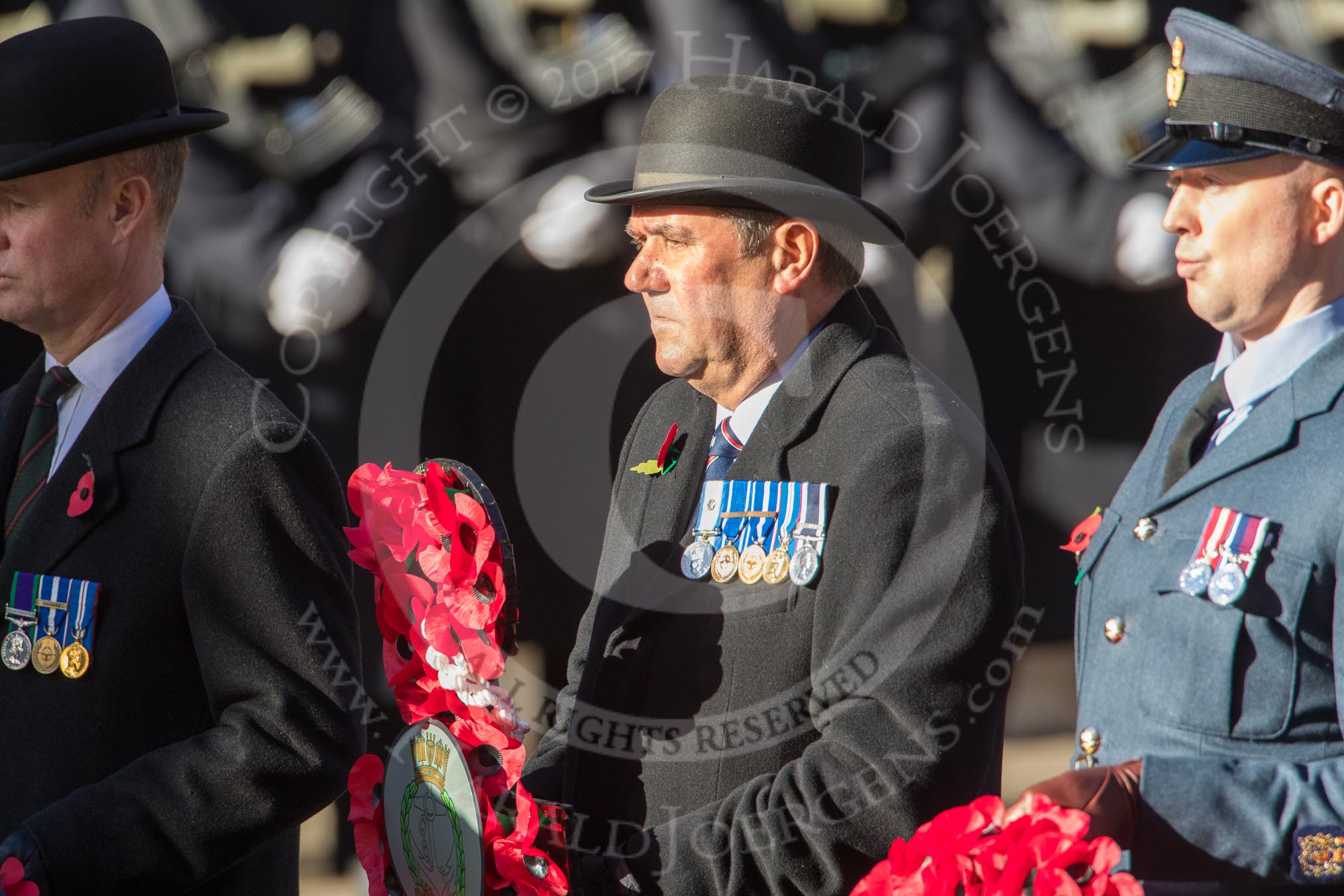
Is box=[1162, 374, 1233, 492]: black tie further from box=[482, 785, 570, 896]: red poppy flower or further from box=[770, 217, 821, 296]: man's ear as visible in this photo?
box=[482, 785, 570, 896]: red poppy flower

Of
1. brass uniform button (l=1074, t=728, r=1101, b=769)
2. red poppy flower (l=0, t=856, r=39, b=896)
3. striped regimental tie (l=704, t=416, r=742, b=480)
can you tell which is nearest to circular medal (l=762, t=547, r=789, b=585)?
striped regimental tie (l=704, t=416, r=742, b=480)

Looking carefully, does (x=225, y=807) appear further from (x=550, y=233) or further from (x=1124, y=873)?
(x=550, y=233)

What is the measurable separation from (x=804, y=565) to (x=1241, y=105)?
0.85m

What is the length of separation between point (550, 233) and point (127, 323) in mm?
1953

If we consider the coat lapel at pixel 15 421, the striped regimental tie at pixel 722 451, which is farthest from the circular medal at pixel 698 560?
the coat lapel at pixel 15 421

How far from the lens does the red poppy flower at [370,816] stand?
7.50 feet

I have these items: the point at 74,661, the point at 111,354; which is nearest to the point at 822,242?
the point at 111,354

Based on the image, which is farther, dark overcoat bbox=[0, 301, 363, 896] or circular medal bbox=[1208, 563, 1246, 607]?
dark overcoat bbox=[0, 301, 363, 896]

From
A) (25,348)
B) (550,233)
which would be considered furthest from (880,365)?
(25,348)

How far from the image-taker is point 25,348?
4488 millimetres

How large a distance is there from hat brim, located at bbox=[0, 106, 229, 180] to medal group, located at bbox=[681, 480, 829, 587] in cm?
101

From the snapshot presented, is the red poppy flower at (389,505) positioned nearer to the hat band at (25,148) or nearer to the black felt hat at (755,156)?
the black felt hat at (755,156)

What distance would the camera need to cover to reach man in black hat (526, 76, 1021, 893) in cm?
211

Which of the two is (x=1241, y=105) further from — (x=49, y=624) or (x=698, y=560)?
(x=49, y=624)
